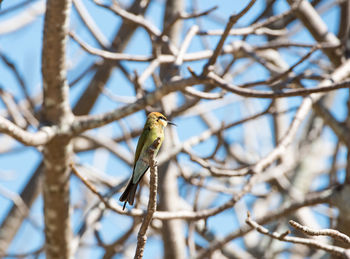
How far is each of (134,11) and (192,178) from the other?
1925 millimetres

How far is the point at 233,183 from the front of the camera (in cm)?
593

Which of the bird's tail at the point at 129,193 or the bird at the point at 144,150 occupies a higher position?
the bird at the point at 144,150

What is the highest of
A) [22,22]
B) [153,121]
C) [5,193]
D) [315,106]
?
[22,22]

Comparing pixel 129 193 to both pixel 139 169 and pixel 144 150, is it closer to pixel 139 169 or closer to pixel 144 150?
pixel 139 169

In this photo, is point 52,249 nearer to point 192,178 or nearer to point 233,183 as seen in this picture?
point 192,178

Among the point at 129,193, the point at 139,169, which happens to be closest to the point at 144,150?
the point at 139,169

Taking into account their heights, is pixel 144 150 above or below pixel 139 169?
above

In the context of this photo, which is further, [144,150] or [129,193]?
[144,150]

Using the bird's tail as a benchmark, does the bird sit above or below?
above

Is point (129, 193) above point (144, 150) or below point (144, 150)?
below

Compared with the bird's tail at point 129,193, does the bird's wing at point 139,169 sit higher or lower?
higher

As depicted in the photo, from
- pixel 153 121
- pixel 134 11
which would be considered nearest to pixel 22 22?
pixel 134 11

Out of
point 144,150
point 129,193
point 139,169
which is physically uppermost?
point 144,150

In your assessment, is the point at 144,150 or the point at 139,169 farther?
the point at 144,150
